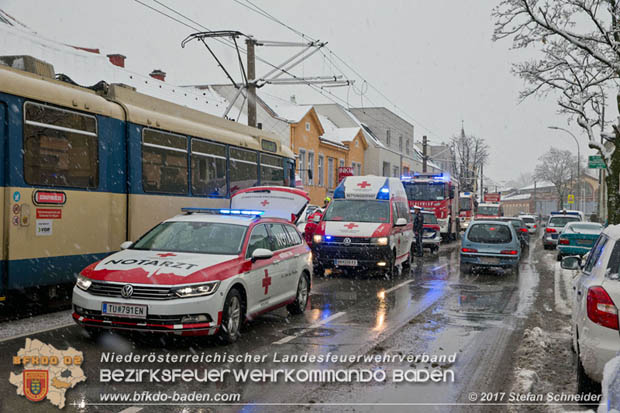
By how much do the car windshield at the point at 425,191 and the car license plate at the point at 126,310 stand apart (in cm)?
2651

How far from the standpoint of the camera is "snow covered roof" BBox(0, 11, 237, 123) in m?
26.8

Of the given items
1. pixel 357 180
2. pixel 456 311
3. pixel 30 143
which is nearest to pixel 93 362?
pixel 30 143

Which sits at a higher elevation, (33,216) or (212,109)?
(212,109)

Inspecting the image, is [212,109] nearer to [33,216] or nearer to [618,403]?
[33,216]

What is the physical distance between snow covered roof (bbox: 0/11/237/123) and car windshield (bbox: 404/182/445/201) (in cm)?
1235

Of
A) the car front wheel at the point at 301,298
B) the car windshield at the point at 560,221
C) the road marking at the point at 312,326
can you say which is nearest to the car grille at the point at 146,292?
the road marking at the point at 312,326

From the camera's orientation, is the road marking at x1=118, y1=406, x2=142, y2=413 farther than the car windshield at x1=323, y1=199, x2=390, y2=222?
No

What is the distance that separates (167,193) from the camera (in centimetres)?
1285

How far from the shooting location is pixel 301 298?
10234 mm

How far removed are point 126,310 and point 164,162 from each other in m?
6.12

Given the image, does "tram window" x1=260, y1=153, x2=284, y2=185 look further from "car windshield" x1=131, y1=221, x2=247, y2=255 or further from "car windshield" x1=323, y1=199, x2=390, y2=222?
"car windshield" x1=131, y1=221, x2=247, y2=255

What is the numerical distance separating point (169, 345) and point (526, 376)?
3.98 m

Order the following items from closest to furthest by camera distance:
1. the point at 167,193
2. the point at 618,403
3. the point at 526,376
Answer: the point at 618,403
the point at 526,376
the point at 167,193

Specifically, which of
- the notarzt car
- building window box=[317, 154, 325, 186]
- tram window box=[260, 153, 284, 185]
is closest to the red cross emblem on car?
the notarzt car
